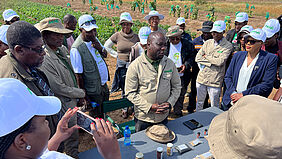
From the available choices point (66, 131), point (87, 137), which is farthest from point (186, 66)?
point (66, 131)

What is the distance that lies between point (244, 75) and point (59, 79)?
2.99 metres

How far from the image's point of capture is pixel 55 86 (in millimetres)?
2578

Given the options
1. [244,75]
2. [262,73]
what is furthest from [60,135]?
[262,73]

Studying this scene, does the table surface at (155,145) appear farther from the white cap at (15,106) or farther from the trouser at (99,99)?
the white cap at (15,106)

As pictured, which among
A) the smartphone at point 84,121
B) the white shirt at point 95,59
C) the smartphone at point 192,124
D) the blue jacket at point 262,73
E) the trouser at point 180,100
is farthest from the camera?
the trouser at point 180,100

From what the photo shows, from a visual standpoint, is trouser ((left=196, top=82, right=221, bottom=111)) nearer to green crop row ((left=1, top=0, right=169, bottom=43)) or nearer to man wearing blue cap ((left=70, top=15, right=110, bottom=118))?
man wearing blue cap ((left=70, top=15, right=110, bottom=118))

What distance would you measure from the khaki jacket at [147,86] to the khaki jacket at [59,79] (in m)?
0.82

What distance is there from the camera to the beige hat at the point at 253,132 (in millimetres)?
982

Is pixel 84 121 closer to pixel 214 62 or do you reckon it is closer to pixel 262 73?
pixel 262 73

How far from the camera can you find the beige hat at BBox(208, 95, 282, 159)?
98 cm

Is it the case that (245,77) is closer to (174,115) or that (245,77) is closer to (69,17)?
(174,115)

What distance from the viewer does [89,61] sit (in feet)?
11.3

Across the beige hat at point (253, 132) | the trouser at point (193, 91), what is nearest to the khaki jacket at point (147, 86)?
the beige hat at point (253, 132)

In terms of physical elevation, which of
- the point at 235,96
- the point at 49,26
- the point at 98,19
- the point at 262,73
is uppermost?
the point at 49,26
